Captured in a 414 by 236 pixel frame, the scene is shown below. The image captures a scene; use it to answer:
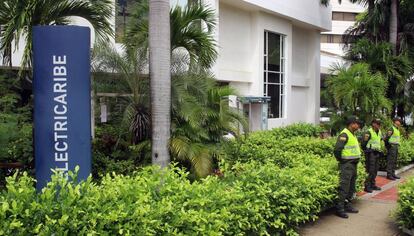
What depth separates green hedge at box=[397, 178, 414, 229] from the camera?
6766 millimetres

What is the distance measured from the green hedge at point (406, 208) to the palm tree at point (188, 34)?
4.70m

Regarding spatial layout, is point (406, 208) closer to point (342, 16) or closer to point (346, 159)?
point (346, 159)

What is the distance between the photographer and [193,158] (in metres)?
8.60

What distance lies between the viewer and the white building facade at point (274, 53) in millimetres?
22594

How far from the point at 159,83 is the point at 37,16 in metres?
2.30

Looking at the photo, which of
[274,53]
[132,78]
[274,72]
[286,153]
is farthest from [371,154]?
[274,53]

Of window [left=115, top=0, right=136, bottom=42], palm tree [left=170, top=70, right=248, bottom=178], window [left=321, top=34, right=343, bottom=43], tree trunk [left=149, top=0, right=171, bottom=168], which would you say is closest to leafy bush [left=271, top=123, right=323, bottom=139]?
window [left=115, top=0, right=136, bottom=42]

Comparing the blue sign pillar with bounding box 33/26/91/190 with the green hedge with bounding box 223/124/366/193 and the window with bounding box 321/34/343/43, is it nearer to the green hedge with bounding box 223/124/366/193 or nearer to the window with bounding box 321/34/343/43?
the green hedge with bounding box 223/124/366/193

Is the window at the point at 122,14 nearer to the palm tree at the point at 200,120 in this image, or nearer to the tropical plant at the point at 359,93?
the palm tree at the point at 200,120

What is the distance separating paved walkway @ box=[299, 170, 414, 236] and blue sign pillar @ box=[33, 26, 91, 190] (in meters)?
3.41

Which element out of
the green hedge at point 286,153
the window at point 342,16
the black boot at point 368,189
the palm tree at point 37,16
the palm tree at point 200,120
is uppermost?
the window at point 342,16

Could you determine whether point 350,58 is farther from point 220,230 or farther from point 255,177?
point 220,230

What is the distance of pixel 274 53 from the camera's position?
25.8 meters

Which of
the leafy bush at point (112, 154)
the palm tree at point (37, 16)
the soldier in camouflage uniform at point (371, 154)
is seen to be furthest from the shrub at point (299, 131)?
the palm tree at point (37, 16)
